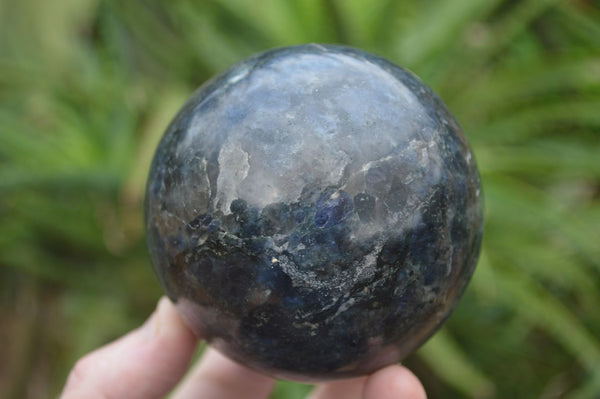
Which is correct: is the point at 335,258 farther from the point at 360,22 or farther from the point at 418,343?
the point at 360,22

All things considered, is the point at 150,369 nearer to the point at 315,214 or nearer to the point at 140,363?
the point at 140,363

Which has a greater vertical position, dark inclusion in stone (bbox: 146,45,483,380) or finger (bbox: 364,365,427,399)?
dark inclusion in stone (bbox: 146,45,483,380)

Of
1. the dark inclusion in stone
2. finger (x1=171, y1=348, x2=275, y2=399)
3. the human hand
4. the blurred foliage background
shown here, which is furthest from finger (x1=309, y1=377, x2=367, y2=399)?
the blurred foliage background

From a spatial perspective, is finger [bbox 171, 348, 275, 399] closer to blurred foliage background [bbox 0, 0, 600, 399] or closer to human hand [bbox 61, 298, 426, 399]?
human hand [bbox 61, 298, 426, 399]

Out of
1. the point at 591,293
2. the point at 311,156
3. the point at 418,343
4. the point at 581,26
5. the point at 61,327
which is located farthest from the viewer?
the point at 61,327

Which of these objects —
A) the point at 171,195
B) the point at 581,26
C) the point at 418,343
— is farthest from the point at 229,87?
the point at 581,26

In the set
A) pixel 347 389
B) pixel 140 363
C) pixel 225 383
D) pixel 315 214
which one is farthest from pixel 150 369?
pixel 315 214
